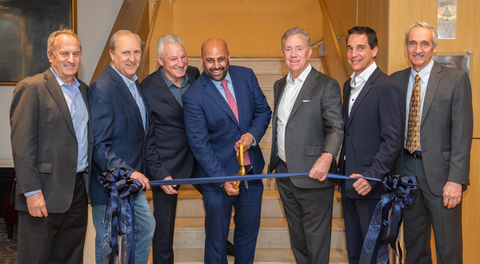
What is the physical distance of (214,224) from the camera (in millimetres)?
2709

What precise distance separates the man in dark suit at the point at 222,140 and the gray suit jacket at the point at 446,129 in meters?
1.08

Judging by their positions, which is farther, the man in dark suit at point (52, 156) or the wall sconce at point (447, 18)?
the wall sconce at point (447, 18)

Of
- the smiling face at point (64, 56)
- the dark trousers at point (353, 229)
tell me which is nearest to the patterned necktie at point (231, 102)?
the dark trousers at point (353, 229)

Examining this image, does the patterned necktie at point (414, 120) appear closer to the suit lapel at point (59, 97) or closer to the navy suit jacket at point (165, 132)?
the navy suit jacket at point (165, 132)

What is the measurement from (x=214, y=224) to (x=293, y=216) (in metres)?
0.54

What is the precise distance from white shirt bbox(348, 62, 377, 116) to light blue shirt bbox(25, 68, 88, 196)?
66.6 inches

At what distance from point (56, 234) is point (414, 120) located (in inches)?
93.4

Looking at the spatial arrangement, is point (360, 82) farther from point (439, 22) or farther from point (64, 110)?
A: point (64, 110)

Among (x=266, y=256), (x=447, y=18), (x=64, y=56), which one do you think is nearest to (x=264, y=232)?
(x=266, y=256)

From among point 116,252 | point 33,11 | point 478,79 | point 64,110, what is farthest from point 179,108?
point 33,11

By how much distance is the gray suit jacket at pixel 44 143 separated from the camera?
7.23 feet

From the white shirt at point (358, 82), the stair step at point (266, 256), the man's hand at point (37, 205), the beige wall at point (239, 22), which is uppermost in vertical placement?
the beige wall at point (239, 22)

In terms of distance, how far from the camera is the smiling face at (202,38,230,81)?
2.67m

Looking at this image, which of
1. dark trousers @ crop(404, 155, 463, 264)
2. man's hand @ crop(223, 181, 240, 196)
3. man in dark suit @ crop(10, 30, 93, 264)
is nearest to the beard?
man's hand @ crop(223, 181, 240, 196)
